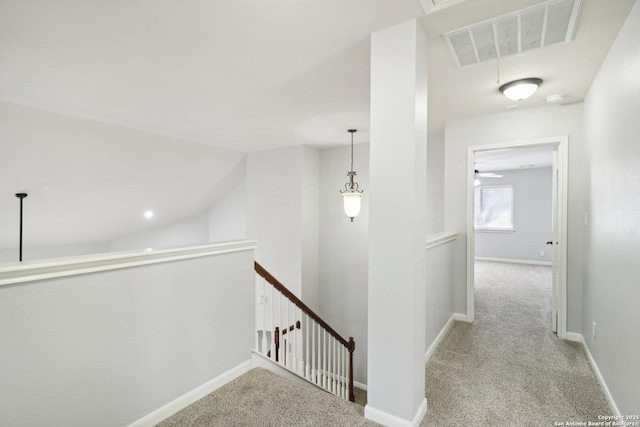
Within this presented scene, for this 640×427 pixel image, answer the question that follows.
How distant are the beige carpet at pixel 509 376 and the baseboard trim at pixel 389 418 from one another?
0.26ft

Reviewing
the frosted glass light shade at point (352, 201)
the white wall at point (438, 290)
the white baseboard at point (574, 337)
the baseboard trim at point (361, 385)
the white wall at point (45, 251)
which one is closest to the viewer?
the white wall at point (438, 290)

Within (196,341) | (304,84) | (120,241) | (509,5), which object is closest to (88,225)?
(120,241)

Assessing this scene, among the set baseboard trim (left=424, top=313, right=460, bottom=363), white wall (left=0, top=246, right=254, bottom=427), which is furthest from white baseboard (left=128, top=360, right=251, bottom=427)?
baseboard trim (left=424, top=313, right=460, bottom=363)

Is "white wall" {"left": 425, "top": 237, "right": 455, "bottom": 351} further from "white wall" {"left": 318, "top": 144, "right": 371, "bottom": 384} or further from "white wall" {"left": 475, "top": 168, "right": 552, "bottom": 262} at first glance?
"white wall" {"left": 475, "top": 168, "right": 552, "bottom": 262}

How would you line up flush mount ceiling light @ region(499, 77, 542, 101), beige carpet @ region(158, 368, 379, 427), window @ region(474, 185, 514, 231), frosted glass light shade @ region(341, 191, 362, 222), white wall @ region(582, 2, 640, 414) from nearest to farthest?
white wall @ region(582, 2, 640, 414), beige carpet @ region(158, 368, 379, 427), flush mount ceiling light @ region(499, 77, 542, 101), frosted glass light shade @ region(341, 191, 362, 222), window @ region(474, 185, 514, 231)

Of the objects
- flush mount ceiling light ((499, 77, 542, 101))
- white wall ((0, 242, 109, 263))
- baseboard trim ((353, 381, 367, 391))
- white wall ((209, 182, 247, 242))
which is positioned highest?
flush mount ceiling light ((499, 77, 542, 101))

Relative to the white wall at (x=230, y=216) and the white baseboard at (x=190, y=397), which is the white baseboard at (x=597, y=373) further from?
the white wall at (x=230, y=216)

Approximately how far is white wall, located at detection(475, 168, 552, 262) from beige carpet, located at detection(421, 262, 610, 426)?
454cm

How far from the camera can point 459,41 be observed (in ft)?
6.53

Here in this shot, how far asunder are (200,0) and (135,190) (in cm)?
412

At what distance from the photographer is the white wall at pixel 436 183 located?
15.0 feet

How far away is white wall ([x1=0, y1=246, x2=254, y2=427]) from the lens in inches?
54.7

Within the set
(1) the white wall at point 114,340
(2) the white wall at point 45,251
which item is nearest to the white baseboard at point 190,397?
(1) the white wall at point 114,340

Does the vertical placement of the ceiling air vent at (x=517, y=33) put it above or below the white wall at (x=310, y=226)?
above
